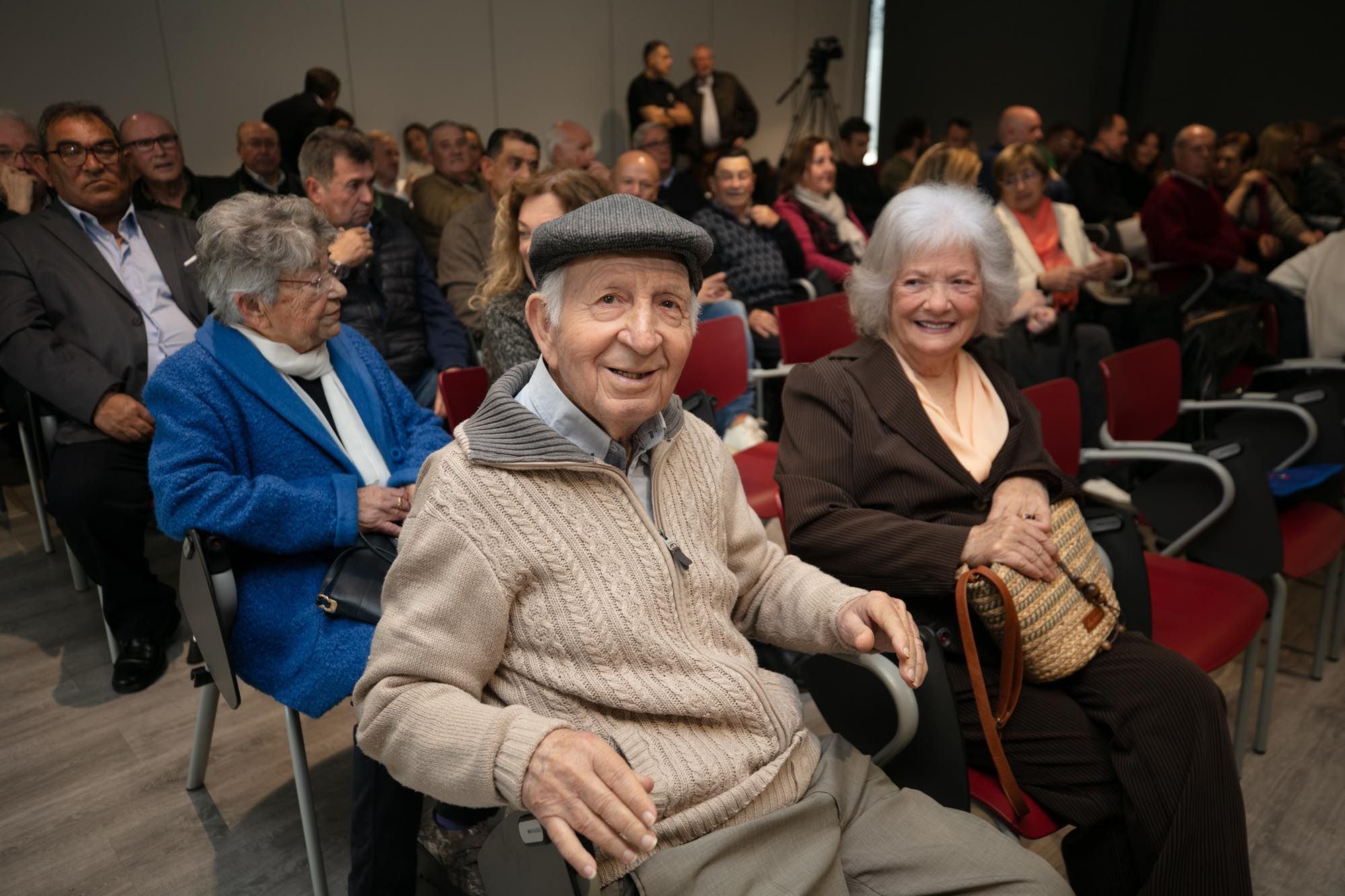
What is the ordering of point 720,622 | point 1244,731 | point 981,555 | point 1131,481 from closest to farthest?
point 720,622 < point 981,555 < point 1244,731 < point 1131,481

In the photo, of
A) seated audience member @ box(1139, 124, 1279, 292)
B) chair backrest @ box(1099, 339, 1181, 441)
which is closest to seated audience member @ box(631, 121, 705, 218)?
seated audience member @ box(1139, 124, 1279, 292)

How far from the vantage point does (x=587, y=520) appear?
1.08m

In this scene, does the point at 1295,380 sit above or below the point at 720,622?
below

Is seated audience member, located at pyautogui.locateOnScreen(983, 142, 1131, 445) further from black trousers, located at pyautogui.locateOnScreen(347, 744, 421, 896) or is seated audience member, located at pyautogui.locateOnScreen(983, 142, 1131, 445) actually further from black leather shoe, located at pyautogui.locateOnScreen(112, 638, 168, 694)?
black leather shoe, located at pyautogui.locateOnScreen(112, 638, 168, 694)

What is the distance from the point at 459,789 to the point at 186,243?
249cm

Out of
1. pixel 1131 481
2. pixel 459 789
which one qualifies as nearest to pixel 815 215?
pixel 1131 481

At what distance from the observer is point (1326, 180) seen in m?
5.78

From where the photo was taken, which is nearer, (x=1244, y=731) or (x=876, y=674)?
(x=876, y=674)

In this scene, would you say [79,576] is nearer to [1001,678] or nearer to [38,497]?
[38,497]

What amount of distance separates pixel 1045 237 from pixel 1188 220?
4.03ft

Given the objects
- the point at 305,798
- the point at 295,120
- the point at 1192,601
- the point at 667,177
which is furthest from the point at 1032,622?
the point at 295,120

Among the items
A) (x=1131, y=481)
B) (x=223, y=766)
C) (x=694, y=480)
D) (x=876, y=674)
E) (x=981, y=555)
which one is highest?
(x=694, y=480)

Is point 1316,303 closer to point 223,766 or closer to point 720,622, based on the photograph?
point 720,622

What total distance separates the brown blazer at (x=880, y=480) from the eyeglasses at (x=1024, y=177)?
6.72 ft
